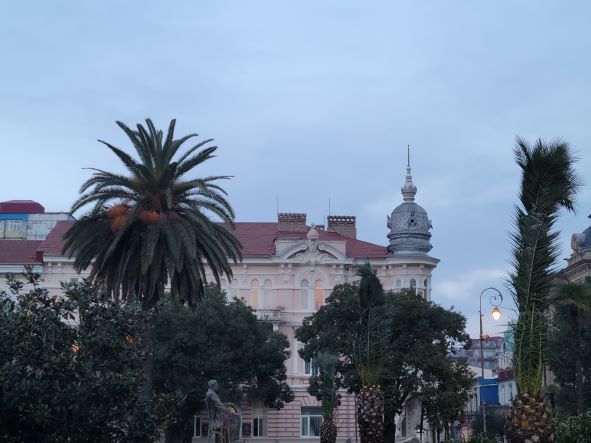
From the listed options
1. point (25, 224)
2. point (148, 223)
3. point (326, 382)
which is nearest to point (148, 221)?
point (148, 223)

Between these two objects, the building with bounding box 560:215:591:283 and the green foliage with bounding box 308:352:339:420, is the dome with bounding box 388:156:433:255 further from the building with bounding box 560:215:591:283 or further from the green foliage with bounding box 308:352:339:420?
the green foliage with bounding box 308:352:339:420

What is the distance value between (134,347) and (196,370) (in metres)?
32.8

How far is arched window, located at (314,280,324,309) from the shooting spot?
73.5m

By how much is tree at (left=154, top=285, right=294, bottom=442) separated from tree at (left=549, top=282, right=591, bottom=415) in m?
18.4

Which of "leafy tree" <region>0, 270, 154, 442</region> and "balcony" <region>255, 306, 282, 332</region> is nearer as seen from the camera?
"leafy tree" <region>0, 270, 154, 442</region>

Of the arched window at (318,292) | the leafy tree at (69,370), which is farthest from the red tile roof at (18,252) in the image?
the leafy tree at (69,370)

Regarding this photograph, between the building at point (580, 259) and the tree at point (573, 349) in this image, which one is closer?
the tree at point (573, 349)

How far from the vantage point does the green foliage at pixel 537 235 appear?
19156 mm

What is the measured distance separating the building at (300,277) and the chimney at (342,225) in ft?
12.4

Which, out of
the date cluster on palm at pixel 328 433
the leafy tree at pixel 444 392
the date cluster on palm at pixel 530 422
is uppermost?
the leafy tree at pixel 444 392

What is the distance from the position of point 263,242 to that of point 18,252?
1999 cm

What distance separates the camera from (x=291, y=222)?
78.1 m

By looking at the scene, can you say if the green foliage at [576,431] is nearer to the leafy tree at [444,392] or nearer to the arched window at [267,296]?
the leafy tree at [444,392]

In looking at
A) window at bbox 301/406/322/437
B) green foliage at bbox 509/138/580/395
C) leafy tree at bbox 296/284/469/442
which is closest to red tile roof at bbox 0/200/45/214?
window at bbox 301/406/322/437
